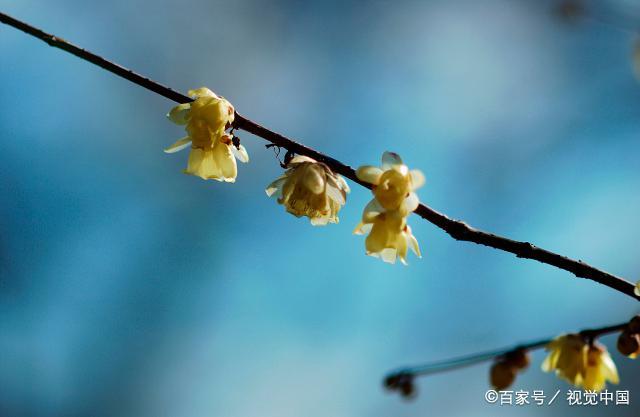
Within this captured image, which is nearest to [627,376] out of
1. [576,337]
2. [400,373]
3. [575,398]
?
[575,398]

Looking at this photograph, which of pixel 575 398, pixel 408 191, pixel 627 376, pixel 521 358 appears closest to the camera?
pixel 521 358

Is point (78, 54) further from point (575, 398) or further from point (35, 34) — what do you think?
point (575, 398)

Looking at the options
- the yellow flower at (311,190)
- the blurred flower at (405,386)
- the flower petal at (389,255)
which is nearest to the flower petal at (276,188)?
the yellow flower at (311,190)

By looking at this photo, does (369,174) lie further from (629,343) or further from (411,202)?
(629,343)

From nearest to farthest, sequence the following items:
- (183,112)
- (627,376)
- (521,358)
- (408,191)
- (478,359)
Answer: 1. (478,359)
2. (521,358)
3. (408,191)
4. (183,112)
5. (627,376)

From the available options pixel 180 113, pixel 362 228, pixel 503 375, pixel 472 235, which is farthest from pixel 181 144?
pixel 503 375

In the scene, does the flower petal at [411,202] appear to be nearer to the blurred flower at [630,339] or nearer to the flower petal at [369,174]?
the flower petal at [369,174]

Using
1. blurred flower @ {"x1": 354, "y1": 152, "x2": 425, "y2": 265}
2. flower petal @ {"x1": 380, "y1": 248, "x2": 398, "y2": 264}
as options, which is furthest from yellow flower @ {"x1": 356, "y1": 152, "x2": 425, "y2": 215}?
flower petal @ {"x1": 380, "y1": 248, "x2": 398, "y2": 264}
